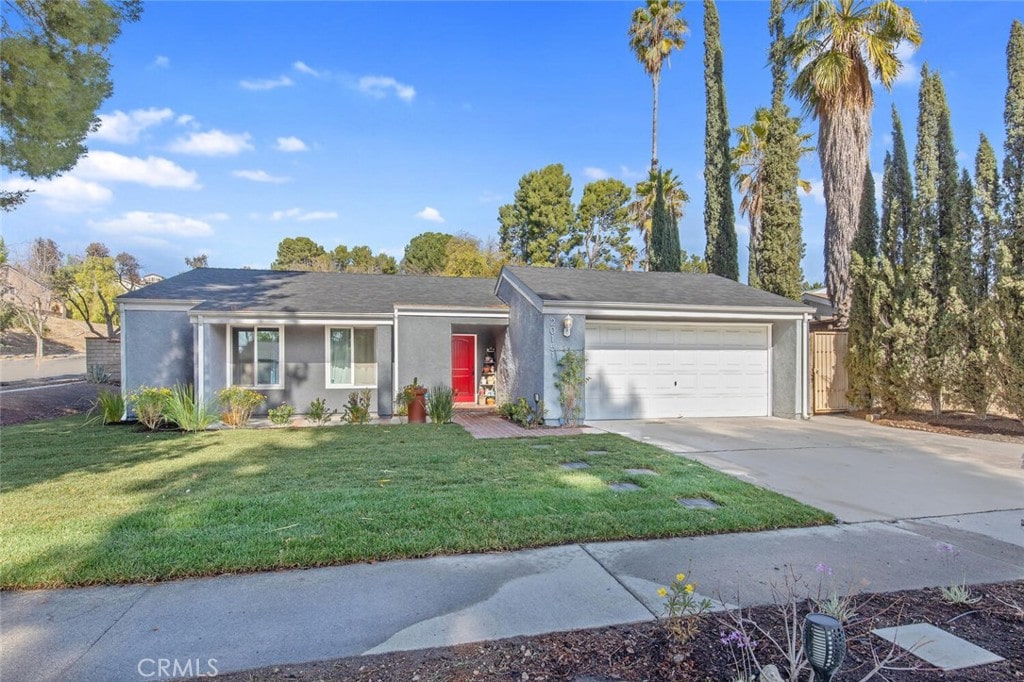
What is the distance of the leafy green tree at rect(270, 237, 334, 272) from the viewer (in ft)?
134

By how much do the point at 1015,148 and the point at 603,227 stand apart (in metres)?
25.7

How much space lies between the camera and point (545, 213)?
33656 mm

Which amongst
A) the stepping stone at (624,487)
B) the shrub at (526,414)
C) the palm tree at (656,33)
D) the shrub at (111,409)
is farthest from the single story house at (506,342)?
the palm tree at (656,33)

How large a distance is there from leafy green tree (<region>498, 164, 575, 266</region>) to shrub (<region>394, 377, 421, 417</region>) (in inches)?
863

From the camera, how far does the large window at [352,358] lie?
12.9 m

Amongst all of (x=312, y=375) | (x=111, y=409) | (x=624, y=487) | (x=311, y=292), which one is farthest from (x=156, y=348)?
(x=624, y=487)

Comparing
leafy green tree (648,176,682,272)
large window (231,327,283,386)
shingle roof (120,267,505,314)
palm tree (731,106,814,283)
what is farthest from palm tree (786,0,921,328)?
large window (231,327,283,386)

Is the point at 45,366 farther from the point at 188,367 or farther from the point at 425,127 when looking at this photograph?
the point at 425,127

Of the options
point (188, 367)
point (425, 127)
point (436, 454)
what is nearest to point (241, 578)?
point (436, 454)

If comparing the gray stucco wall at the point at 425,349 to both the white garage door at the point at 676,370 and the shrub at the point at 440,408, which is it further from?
the white garage door at the point at 676,370

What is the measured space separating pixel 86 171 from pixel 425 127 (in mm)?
9868

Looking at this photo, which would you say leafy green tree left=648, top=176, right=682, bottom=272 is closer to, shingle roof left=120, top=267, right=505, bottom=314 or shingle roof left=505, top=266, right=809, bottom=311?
shingle roof left=505, top=266, right=809, bottom=311

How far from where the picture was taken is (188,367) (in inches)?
480

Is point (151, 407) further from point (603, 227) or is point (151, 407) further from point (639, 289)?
point (603, 227)
